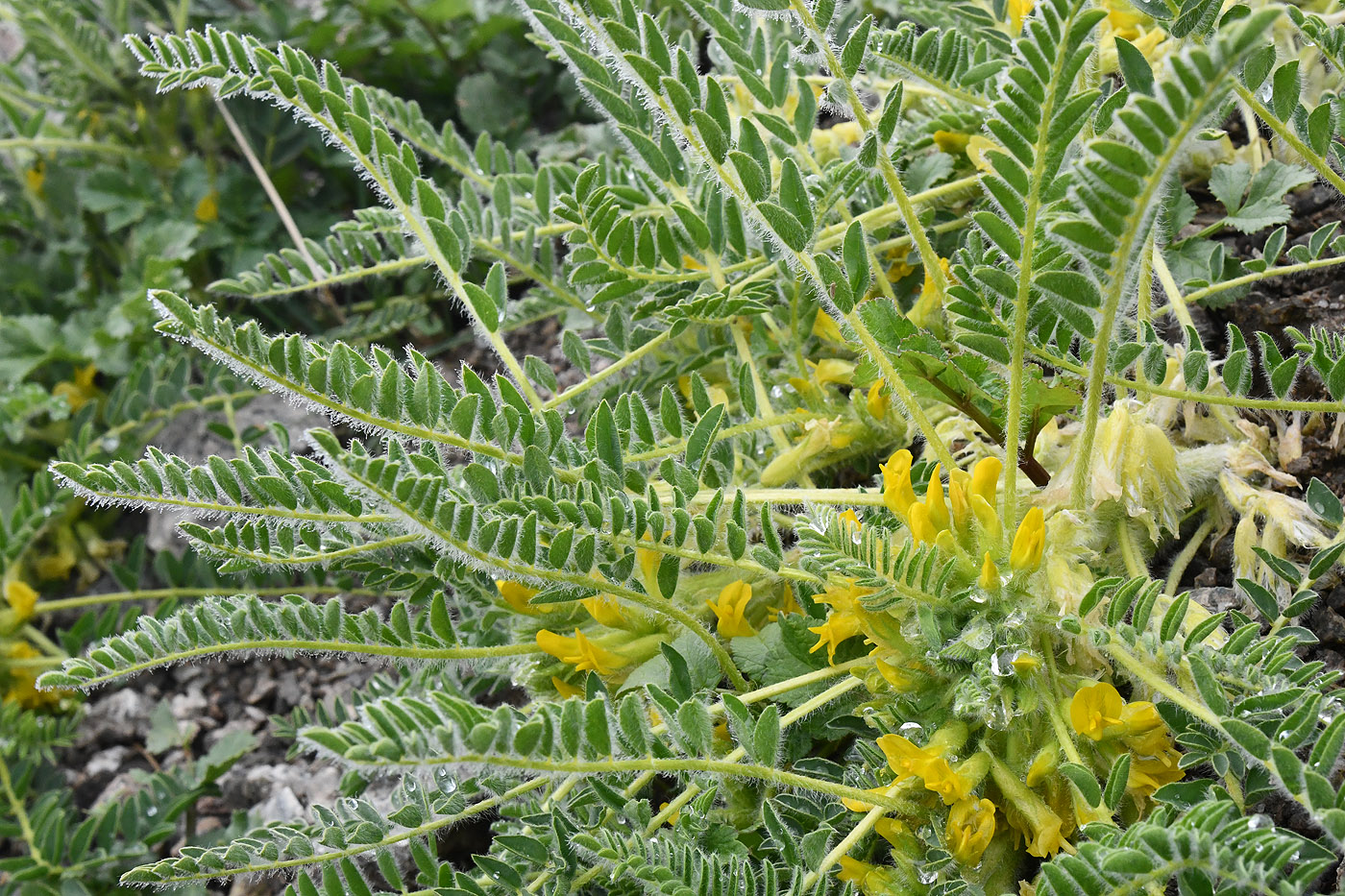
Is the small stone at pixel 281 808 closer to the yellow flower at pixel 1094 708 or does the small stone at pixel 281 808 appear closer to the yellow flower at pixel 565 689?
the yellow flower at pixel 565 689

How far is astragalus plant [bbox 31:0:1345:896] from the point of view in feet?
2.32

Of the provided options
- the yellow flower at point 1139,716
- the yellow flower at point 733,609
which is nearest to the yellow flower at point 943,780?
the yellow flower at point 1139,716

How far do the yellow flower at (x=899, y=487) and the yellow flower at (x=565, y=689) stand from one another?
1.19 ft

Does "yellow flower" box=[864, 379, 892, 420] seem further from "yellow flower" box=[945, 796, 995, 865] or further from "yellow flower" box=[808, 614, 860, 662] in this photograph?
"yellow flower" box=[945, 796, 995, 865]

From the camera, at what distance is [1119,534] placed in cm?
94

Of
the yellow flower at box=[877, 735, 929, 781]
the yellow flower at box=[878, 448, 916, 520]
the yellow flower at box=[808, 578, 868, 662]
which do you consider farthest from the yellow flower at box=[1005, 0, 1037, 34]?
the yellow flower at box=[877, 735, 929, 781]

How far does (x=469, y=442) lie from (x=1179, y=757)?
590 mm

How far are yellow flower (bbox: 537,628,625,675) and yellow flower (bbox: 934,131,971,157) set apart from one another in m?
0.69

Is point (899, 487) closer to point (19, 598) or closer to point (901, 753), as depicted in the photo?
point (901, 753)

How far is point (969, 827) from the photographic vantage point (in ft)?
2.59

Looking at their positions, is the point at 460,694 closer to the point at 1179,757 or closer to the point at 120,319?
the point at 1179,757

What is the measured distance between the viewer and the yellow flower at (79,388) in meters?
1.91

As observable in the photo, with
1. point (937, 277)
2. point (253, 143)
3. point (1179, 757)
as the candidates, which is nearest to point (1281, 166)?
point (937, 277)

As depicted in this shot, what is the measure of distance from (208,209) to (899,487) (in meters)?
1.62
